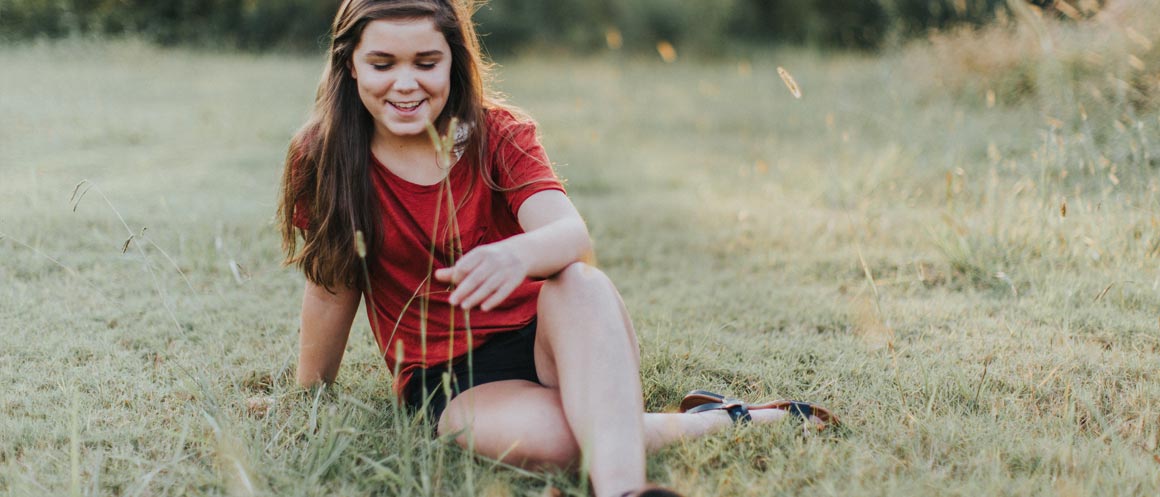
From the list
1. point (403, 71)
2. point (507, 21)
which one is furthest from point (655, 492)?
point (507, 21)

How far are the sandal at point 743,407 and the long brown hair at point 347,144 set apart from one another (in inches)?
30.2

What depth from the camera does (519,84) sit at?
11211 mm

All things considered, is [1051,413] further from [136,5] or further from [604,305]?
[136,5]

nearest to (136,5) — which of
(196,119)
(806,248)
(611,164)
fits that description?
(196,119)

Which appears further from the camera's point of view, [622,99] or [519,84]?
[519,84]

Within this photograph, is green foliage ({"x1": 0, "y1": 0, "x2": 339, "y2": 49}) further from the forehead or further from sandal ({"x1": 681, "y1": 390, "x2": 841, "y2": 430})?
sandal ({"x1": 681, "y1": 390, "x2": 841, "y2": 430})

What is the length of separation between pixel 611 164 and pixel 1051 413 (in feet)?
15.4

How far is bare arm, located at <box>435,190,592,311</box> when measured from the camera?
179 cm

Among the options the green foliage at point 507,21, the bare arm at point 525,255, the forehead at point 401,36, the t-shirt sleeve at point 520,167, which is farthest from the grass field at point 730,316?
the green foliage at point 507,21

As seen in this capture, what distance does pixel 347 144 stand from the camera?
7.36ft

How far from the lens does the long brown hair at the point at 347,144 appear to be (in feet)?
7.19

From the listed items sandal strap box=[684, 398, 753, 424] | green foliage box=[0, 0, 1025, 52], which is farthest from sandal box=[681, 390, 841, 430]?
green foliage box=[0, 0, 1025, 52]

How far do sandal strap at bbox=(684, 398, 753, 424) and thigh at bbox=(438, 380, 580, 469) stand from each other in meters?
0.39

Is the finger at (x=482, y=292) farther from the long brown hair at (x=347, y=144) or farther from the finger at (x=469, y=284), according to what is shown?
the long brown hair at (x=347, y=144)
